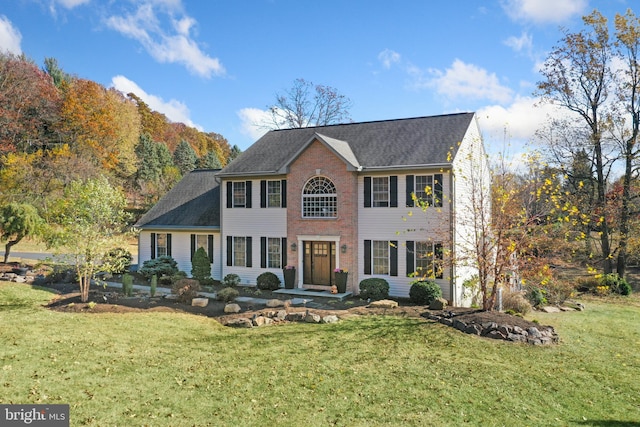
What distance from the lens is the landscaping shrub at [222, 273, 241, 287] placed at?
2158 cm

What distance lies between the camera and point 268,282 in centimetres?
2072

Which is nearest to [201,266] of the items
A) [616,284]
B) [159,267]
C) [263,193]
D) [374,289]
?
[159,267]

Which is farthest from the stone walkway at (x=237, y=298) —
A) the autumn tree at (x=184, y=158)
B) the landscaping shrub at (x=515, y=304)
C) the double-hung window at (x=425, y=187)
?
the autumn tree at (x=184, y=158)

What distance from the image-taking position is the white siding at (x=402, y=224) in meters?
18.0

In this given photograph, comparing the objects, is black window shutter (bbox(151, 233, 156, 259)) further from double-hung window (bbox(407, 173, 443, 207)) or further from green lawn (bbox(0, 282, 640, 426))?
double-hung window (bbox(407, 173, 443, 207))

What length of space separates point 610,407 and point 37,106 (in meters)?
47.1

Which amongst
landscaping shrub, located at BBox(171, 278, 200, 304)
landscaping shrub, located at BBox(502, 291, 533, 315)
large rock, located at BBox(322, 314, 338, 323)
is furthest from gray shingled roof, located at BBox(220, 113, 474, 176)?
large rock, located at BBox(322, 314, 338, 323)

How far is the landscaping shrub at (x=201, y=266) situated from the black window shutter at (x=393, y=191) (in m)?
10.0

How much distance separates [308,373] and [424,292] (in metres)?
8.74

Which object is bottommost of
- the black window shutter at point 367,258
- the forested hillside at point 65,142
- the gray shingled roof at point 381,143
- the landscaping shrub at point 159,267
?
the landscaping shrub at point 159,267

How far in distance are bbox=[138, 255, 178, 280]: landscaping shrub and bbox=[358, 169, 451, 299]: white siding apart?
10.7 m

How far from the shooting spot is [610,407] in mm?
8297

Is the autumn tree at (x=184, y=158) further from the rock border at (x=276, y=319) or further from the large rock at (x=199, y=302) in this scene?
the rock border at (x=276, y=319)

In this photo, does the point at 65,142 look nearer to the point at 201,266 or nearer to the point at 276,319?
the point at 201,266
